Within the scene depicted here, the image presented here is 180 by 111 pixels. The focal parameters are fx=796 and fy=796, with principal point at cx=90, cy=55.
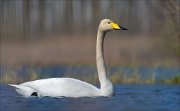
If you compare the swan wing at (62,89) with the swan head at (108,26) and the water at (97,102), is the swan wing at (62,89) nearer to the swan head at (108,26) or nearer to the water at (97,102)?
the water at (97,102)

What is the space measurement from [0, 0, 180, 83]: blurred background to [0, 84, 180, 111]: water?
3.73 m

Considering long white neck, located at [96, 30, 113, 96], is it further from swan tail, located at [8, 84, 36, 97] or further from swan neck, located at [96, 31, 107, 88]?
swan tail, located at [8, 84, 36, 97]

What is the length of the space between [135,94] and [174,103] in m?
2.21

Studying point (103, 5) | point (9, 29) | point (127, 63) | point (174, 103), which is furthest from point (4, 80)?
point (103, 5)

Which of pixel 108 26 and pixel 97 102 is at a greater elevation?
pixel 108 26

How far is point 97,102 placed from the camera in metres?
13.9

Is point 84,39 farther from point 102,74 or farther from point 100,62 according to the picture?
point 102,74

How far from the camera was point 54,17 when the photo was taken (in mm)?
39000

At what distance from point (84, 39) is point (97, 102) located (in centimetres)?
1685

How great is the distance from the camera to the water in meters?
13.1

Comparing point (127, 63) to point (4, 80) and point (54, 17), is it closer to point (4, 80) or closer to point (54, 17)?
point (4, 80)

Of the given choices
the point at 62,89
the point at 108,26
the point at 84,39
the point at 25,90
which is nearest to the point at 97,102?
the point at 62,89

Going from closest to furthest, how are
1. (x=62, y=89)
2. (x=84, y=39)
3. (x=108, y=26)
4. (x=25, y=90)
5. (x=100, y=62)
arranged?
(x=25, y=90) → (x=62, y=89) → (x=108, y=26) → (x=100, y=62) → (x=84, y=39)

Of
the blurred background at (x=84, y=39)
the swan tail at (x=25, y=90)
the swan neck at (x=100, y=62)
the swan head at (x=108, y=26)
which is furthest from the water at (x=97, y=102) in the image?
the blurred background at (x=84, y=39)
